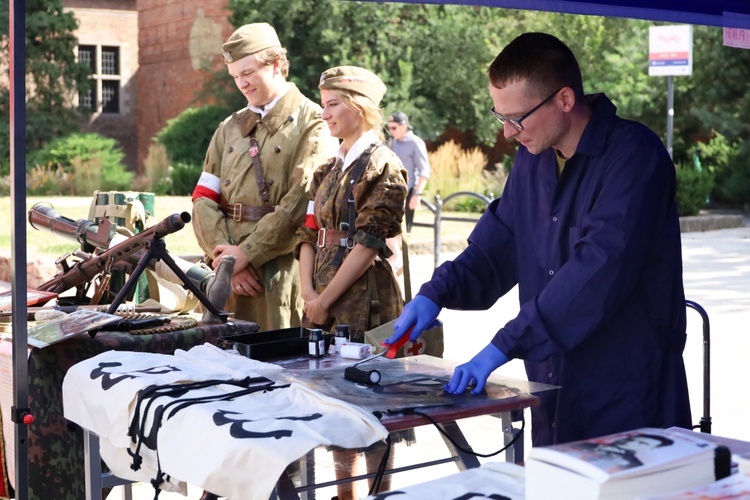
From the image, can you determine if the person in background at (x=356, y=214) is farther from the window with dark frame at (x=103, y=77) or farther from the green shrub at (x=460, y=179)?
the window with dark frame at (x=103, y=77)

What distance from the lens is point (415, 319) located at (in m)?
3.04

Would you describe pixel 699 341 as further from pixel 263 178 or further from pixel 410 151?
pixel 410 151

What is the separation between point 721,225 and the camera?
19.2 meters

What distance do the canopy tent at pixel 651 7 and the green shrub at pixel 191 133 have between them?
22663 mm

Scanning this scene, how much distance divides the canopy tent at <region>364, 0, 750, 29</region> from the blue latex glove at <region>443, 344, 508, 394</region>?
1.45m

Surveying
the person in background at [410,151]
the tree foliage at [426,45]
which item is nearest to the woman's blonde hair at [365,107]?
the person in background at [410,151]

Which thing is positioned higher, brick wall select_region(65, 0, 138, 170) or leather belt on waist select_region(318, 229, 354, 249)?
brick wall select_region(65, 0, 138, 170)

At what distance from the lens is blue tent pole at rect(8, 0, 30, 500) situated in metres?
3.24

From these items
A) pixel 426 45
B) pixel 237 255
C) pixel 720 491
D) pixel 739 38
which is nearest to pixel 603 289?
pixel 720 491

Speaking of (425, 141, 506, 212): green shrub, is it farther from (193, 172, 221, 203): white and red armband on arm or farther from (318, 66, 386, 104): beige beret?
(318, 66, 386, 104): beige beret

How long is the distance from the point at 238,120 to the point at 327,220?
941mm

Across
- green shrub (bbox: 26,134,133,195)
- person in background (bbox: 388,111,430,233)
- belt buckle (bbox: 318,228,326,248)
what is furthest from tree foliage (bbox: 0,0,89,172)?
belt buckle (bbox: 318,228,326,248)

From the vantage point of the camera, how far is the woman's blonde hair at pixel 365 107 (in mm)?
4234

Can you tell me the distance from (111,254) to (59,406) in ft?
2.04
